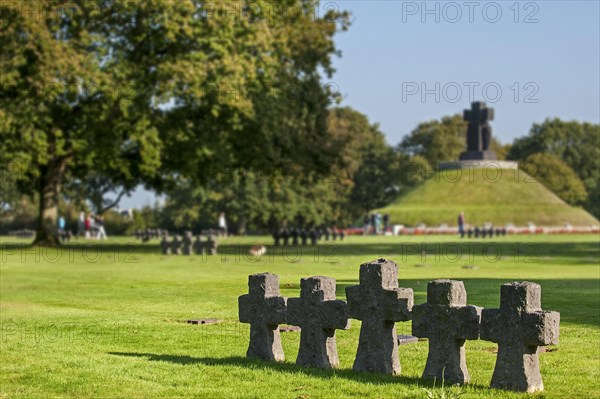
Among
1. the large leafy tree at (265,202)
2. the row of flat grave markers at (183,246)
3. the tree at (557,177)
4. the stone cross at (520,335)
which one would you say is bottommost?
the stone cross at (520,335)

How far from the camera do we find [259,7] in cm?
4969

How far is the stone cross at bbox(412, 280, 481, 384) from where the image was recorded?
36.5ft

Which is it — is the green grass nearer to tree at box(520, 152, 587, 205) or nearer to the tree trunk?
tree at box(520, 152, 587, 205)

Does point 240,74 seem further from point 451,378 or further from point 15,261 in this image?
point 451,378

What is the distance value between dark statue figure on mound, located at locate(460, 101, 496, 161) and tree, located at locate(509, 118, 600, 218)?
1520 centimetres

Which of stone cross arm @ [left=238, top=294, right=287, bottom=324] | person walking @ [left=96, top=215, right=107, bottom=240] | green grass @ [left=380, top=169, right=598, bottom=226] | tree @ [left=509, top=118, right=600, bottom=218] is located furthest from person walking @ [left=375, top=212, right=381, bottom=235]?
stone cross arm @ [left=238, top=294, right=287, bottom=324]

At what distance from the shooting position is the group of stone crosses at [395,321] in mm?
10641

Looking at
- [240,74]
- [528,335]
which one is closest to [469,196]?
[240,74]

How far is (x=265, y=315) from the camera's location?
42.3ft

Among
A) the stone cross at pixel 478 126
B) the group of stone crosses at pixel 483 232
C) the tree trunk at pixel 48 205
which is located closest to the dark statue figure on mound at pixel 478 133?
the stone cross at pixel 478 126

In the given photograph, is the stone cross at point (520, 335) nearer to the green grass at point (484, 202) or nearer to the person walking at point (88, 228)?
the person walking at point (88, 228)

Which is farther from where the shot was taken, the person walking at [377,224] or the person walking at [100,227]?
the person walking at [377,224]

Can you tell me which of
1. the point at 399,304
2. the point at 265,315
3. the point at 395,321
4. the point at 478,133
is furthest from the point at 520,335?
the point at 478,133

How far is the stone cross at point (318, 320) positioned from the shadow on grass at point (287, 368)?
21 cm
